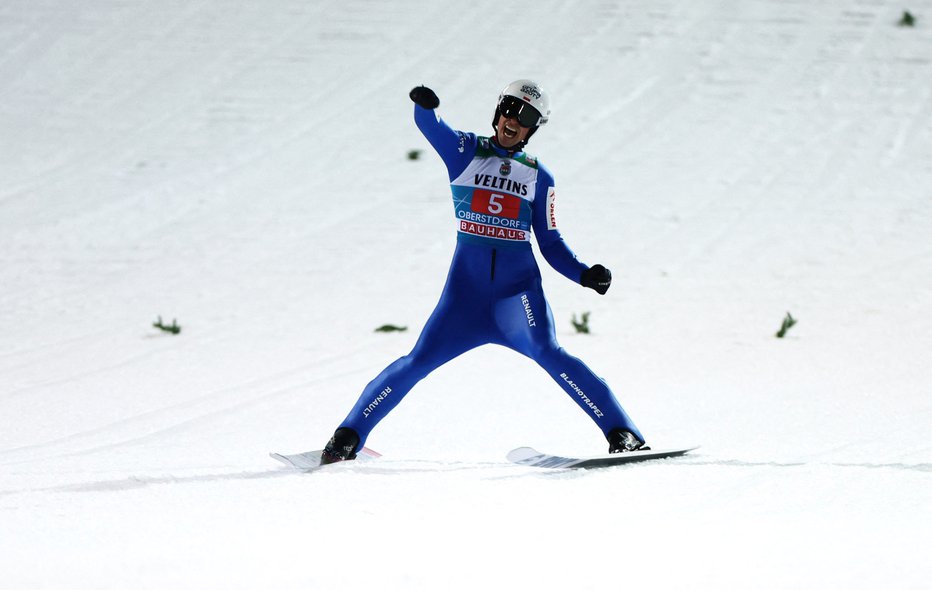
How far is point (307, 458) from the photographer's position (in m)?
5.12

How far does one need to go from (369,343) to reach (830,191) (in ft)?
19.5

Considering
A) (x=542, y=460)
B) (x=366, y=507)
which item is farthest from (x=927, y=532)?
(x=366, y=507)

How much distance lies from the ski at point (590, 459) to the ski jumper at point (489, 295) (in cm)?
17

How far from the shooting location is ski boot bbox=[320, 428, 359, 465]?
197 inches

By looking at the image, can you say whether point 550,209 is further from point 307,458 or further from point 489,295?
point 307,458

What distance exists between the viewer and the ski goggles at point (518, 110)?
5066mm

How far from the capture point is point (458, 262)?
5.07 metres

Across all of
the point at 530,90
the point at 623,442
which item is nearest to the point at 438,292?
the point at 530,90

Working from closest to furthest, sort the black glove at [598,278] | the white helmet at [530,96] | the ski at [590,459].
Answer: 1. the ski at [590,459]
2. the black glove at [598,278]
3. the white helmet at [530,96]

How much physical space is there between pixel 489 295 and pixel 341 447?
89 centimetres

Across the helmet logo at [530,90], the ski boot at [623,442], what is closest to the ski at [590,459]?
the ski boot at [623,442]

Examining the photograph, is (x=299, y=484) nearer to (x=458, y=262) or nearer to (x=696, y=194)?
(x=458, y=262)

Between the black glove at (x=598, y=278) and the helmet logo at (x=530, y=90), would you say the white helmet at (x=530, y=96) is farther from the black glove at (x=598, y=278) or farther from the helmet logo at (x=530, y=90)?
the black glove at (x=598, y=278)

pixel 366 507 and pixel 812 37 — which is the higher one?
pixel 812 37
